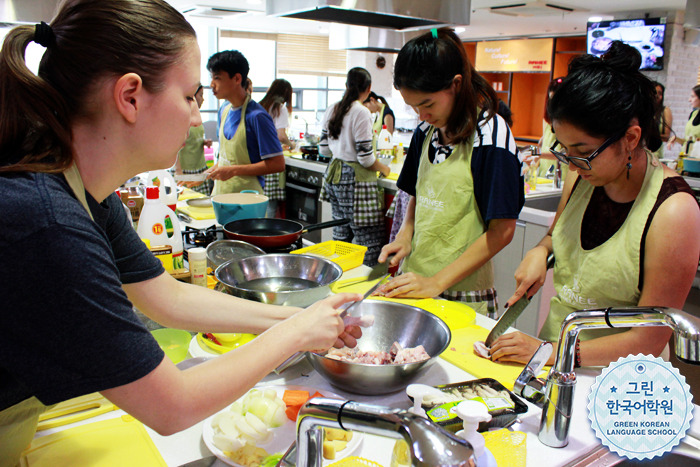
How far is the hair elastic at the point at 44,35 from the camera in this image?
811mm

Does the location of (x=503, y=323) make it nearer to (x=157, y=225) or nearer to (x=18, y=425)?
(x=18, y=425)

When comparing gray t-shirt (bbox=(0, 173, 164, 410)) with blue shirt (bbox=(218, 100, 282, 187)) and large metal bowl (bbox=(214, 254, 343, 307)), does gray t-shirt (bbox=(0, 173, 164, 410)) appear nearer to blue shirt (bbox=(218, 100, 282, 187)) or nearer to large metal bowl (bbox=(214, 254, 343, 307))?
large metal bowl (bbox=(214, 254, 343, 307))

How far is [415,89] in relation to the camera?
186 centimetres

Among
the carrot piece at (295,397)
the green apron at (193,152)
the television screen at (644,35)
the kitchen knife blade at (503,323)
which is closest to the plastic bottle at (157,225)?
the carrot piece at (295,397)

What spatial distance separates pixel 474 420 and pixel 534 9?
8779 millimetres

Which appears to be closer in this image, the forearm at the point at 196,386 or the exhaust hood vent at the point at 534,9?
the forearm at the point at 196,386

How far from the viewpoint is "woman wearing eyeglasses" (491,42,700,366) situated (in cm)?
133

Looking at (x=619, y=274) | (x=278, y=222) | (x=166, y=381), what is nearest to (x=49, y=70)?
(x=166, y=381)

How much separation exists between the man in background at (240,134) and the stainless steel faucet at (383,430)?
2.84 meters

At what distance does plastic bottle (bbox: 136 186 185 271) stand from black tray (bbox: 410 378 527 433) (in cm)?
111

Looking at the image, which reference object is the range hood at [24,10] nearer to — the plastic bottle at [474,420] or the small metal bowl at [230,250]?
the small metal bowl at [230,250]

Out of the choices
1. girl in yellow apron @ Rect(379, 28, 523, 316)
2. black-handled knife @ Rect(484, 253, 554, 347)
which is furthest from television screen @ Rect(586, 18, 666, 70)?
black-handled knife @ Rect(484, 253, 554, 347)

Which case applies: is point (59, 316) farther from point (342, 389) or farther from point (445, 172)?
point (445, 172)

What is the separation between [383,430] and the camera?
0.60 meters
